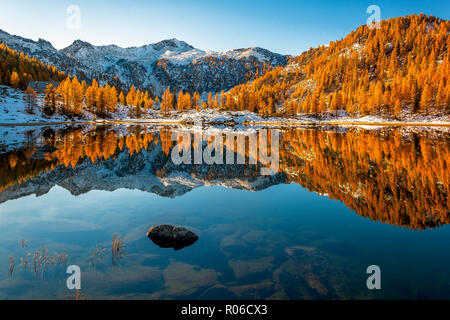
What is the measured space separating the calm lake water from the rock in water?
1.09 feet

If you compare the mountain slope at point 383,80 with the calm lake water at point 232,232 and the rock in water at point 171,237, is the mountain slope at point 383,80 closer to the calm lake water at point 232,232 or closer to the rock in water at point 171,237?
the calm lake water at point 232,232

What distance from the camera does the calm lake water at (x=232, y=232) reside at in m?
6.33

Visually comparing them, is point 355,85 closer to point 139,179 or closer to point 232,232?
point 139,179

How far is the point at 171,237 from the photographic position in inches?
348

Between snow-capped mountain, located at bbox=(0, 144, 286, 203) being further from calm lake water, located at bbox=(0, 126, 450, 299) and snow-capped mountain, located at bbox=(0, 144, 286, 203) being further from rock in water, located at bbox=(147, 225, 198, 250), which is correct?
rock in water, located at bbox=(147, 225, 198, 250)

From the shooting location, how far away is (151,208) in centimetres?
1281

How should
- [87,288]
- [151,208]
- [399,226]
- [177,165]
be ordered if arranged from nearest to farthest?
1. [87,288]
2. [399,226]
3. [151,208]
4. [177,165]

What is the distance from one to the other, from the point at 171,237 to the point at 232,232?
2495 millimetres

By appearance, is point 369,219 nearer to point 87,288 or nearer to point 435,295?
point 435,295

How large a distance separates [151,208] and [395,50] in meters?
201

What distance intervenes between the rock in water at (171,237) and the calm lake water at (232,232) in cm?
33

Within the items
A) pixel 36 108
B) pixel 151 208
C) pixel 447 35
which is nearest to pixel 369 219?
pixel 151 208

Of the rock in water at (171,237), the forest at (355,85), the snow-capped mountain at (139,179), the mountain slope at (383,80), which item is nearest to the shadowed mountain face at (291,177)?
the snow-capped mountain at (139,179)
